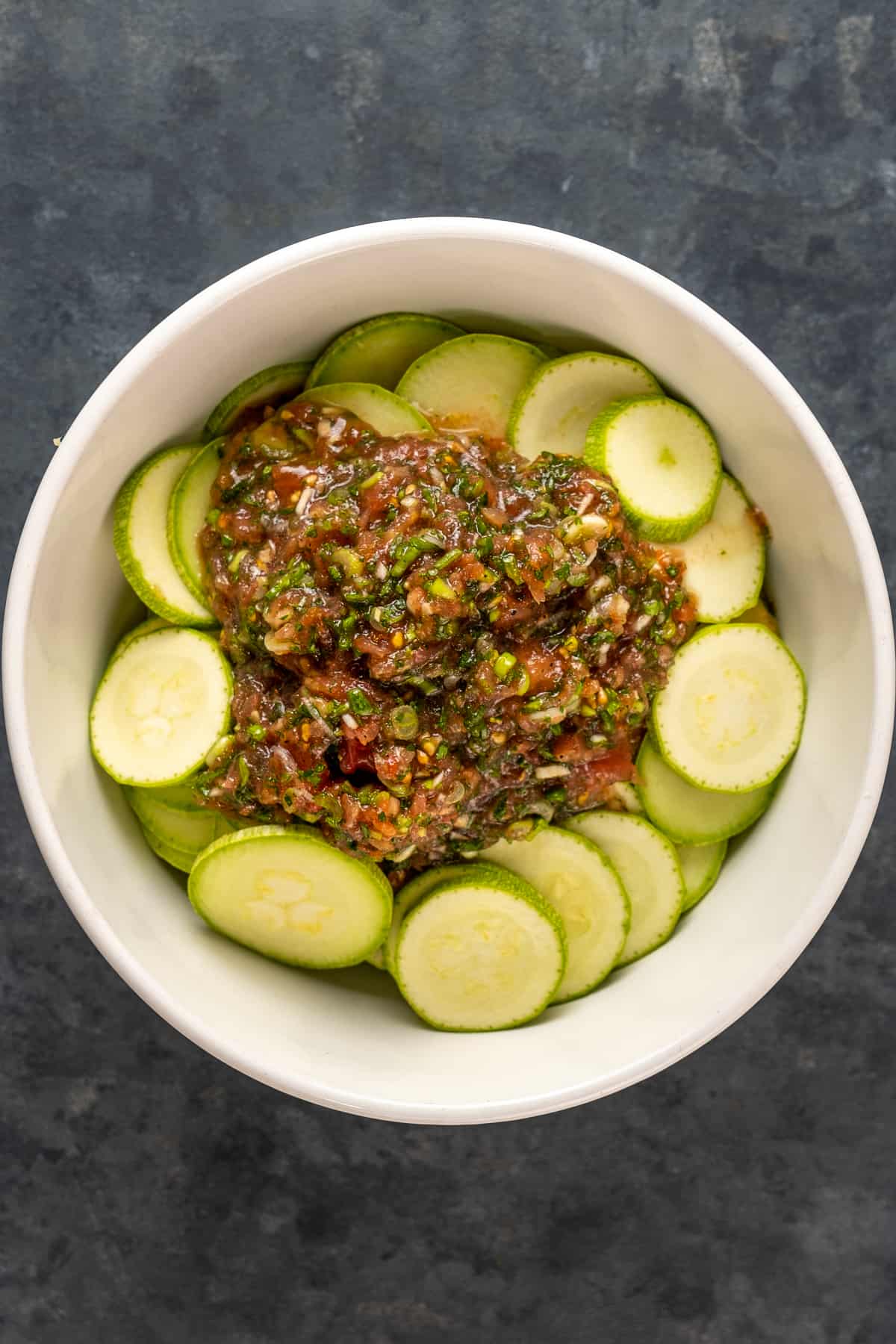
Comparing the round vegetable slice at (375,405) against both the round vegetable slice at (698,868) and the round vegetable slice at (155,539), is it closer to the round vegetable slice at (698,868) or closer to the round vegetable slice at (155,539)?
the round vegetable slice at (155,539)

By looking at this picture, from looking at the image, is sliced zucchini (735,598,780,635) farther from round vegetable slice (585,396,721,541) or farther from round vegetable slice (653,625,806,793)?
round vegetable slice (585,396,721,541)

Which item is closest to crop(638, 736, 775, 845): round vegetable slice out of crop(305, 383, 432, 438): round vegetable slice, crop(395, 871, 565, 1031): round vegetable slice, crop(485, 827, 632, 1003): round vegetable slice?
crop(485, 827, 632, 1003): round vegetable slice

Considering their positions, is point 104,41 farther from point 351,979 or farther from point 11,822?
point 351,979

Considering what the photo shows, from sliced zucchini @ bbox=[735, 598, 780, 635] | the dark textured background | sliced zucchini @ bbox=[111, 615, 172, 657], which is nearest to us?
sliced zucchini @ bbox=[111, 615, 172, 657]

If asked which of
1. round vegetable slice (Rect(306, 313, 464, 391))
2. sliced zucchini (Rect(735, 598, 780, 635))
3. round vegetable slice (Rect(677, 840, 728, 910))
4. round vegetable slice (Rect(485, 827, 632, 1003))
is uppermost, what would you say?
round vegetable slice (Rect(306, 313, 464, 391))

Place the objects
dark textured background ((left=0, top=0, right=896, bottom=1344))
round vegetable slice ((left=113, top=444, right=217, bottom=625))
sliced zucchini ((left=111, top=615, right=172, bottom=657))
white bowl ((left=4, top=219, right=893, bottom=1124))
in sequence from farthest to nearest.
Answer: dark textured background ((left=0, top=0, right=896, bottom=1344))
sliced zucchini ((left=111, top=615, right=172, bottom=657))
round vegetable slice ((left=113, top=444, right=217, bottom=625))
white bowl ((left=4, top=219, right=893, bottom=1124))

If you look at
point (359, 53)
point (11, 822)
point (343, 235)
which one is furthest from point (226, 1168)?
point (359, 53)

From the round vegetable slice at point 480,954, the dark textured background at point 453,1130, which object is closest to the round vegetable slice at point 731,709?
the round vegetable slice at point 480,954
